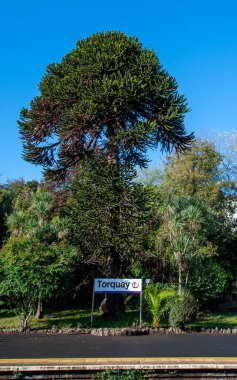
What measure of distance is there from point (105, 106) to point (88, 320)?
26.0 feet

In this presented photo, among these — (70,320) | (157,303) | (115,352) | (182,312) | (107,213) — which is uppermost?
(107,213)

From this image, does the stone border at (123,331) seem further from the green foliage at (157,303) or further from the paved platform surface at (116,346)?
the green foliage at (157,303)

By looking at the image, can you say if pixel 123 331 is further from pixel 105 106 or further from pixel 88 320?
pixel 105 106

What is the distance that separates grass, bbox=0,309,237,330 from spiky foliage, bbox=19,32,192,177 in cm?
589

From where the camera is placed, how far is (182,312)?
11500 mm

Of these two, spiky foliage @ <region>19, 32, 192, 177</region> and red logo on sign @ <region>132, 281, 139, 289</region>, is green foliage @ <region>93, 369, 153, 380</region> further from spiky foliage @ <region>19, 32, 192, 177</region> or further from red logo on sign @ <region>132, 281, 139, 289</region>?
spiky foliage @ <region>19, 32, 192, 177</region>

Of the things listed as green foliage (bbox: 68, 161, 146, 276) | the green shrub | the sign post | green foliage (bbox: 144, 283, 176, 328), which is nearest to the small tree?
the sign post

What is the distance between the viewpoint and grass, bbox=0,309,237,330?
1259 centimetres

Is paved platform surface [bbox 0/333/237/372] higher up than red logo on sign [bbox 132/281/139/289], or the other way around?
red logo on sign [bbox 132/281/139/289]

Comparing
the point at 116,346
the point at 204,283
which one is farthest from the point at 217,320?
the point at 116,346

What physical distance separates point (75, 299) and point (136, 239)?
16.5ft

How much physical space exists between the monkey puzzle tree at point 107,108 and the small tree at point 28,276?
10.1 feet

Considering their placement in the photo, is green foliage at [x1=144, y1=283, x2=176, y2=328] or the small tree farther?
green foliage at [x1=144, y1=283, x2=176, y2=328]

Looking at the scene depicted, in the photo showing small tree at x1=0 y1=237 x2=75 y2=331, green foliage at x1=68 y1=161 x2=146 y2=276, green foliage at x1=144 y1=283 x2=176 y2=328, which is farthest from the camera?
green foliage at x1=68 y1=161 x2=146 y2=276
